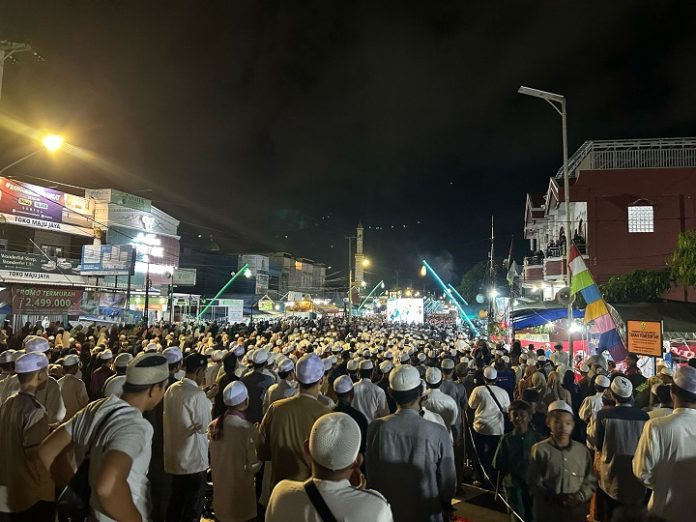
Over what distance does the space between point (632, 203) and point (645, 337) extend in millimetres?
14732

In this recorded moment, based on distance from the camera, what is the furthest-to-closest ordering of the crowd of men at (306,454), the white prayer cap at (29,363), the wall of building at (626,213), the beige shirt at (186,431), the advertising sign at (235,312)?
the advertising sign at (235,312)
the wall of building at (626,213)
the beige shirt at (186,431)
the white prayer cap at (29,363)
the crowd of men at (306,454)

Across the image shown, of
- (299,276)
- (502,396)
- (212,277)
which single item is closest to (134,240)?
(212,277)

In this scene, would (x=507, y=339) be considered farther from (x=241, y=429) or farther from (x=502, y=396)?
(x=241, y=429)

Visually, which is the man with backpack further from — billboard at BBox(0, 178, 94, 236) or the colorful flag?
billboard at BBox(0, 178, 94, 236)

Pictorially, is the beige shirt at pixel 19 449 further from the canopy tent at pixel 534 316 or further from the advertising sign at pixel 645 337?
the canopy tent at pixel 534 316

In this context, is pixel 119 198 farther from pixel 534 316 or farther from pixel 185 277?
pixel 534 316

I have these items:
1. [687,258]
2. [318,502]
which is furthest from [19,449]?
[687,258]

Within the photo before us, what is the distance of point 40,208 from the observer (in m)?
27.4

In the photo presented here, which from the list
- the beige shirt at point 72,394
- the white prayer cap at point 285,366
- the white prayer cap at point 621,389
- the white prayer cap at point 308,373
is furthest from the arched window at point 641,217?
the beige shirt at point 72,394

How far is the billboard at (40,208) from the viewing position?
83.4 ft

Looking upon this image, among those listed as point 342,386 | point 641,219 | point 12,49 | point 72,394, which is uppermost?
point 12,49

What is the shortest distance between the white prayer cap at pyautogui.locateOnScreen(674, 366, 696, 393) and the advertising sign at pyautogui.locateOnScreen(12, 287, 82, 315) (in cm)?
2046

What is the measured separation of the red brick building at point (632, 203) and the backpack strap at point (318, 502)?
2389 centimetres

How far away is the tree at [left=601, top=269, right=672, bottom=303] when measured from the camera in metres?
18.4
